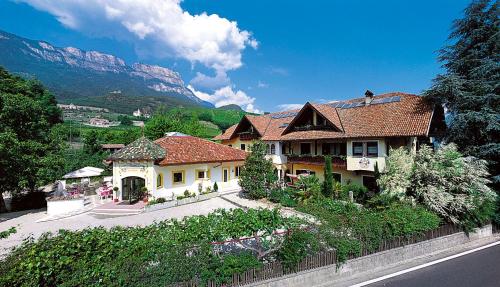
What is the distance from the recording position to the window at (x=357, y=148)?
2053 cm

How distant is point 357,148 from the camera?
68.3 ft

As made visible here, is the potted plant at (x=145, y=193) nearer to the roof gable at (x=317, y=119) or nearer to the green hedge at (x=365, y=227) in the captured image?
the green hedge at (x=365, y=227)

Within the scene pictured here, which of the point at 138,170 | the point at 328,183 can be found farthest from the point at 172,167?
the point at 328,183

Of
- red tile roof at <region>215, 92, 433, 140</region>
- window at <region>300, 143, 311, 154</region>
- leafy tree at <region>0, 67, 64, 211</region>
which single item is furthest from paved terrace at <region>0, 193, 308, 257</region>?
window at <region>300, 143, 311, 154</region>

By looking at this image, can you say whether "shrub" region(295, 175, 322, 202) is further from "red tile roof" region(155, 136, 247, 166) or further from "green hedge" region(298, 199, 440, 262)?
"red tile roof" region(155, 136, 247, 166)

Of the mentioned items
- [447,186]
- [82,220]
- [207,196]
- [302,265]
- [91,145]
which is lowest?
[82,220]

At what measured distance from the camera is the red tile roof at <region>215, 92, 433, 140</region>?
18125mm

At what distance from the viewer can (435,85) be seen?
17.2 meters

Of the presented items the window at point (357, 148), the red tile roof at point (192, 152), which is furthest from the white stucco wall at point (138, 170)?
the window at point (357, 148)

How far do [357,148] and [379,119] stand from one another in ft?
9.83

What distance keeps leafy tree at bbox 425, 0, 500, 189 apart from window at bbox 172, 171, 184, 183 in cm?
2108

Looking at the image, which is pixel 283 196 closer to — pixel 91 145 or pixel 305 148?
pixel 305 148

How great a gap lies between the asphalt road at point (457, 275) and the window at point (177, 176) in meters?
17.8

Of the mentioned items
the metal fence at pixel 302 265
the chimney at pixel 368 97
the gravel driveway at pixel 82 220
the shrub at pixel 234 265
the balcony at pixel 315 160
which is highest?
the chimney at pixel 368 97
